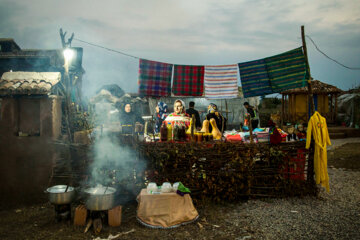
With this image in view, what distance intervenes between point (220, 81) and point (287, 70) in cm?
208

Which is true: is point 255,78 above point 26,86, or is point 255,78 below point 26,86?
above

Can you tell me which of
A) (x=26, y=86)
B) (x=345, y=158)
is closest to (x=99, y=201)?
(x=26, y=86)

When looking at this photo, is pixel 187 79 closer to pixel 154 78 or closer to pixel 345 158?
pixel 154 78

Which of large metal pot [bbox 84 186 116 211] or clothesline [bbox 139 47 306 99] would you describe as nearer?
large metal pot [bbox 84 186 116 211]

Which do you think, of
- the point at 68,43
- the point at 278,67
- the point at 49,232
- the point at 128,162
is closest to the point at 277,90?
the point at 278,67

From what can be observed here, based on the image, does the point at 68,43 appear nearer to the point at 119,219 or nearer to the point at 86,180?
the point at 86,180

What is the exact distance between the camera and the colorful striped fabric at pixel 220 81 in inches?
341

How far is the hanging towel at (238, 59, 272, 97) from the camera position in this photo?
806cm

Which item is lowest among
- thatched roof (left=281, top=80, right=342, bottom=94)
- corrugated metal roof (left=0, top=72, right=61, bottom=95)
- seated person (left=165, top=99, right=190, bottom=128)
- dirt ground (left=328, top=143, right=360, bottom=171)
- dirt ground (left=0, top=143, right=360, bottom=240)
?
dirt ground (left=0, top=143, right=360, bottom=240)

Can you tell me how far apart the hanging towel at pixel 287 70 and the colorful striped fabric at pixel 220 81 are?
3.89 ft

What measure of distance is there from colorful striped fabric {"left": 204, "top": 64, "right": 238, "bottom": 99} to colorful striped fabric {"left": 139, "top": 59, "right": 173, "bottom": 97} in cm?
127

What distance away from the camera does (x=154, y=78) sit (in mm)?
8555

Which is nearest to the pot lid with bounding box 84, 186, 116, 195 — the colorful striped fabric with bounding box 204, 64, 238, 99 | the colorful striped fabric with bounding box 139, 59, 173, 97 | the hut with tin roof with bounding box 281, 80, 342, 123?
the colorful striped fabric with bounding box 139, 59, 173, 97

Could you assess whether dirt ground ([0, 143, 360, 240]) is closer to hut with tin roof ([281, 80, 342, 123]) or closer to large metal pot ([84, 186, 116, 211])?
large metal pot ([84, 186, 116, 211])
